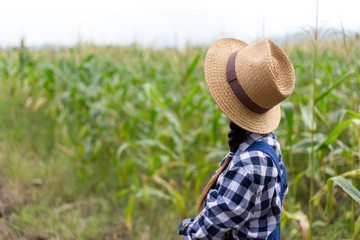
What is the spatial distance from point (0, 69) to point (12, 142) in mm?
1572

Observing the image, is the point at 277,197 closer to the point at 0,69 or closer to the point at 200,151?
the point at 200,151

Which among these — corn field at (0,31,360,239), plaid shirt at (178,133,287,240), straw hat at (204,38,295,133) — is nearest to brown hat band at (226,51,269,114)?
straw hat at (204,38,295,133)

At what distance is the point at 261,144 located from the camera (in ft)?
3.78

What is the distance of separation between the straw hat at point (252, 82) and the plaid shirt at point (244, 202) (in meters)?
0.13

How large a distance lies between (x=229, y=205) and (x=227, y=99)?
1.24 ft

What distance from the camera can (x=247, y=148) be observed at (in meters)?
1.15

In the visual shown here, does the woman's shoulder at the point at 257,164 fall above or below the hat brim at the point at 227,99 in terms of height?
below

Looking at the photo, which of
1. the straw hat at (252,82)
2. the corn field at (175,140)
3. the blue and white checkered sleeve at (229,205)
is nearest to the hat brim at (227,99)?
the straw hat at (252,82)

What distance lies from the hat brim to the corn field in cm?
62

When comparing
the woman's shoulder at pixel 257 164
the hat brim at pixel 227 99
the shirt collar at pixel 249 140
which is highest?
the hat brim at pixel 227 99

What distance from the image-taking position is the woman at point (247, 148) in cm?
107

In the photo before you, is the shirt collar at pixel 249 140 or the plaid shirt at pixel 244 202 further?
the shirt collar at pixel 249 140

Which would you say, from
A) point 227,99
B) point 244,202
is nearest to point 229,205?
point 244,202

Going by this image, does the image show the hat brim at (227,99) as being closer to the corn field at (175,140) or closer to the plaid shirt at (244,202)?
the plaid shirt at (244,202)
